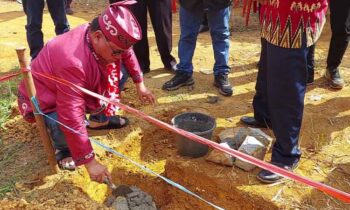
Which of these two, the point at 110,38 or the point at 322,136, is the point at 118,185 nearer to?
the point at 110,38

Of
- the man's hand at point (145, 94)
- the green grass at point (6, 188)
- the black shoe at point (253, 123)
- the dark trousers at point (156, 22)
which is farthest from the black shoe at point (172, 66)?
the green grass at point (6, 188)

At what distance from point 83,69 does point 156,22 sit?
7.25ft

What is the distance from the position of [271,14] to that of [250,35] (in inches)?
155

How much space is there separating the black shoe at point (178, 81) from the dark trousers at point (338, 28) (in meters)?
1.61

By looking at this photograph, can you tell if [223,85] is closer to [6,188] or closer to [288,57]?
[288,57]

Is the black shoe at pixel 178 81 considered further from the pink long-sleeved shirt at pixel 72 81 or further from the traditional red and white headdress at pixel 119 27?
the traditional red and white headdress at pixel 119 27

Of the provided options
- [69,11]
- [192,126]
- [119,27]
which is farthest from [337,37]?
[69,11]

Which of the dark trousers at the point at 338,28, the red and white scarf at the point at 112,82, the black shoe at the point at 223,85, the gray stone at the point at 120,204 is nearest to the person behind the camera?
the red and white scarf at the point at 112,82

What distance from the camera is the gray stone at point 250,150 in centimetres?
311

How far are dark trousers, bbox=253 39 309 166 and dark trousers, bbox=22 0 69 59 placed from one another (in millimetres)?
2929

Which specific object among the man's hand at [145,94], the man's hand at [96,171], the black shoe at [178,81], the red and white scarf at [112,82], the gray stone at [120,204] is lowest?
the gray stone at [120,204]

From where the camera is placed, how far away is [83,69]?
2.56 meters

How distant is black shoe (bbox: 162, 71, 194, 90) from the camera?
442 centimetres

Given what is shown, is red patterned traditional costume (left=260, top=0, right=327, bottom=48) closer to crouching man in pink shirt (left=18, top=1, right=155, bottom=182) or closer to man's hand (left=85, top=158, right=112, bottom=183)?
crouching man in pink shirt (left=18, top=1, right=155, bottom=182)
